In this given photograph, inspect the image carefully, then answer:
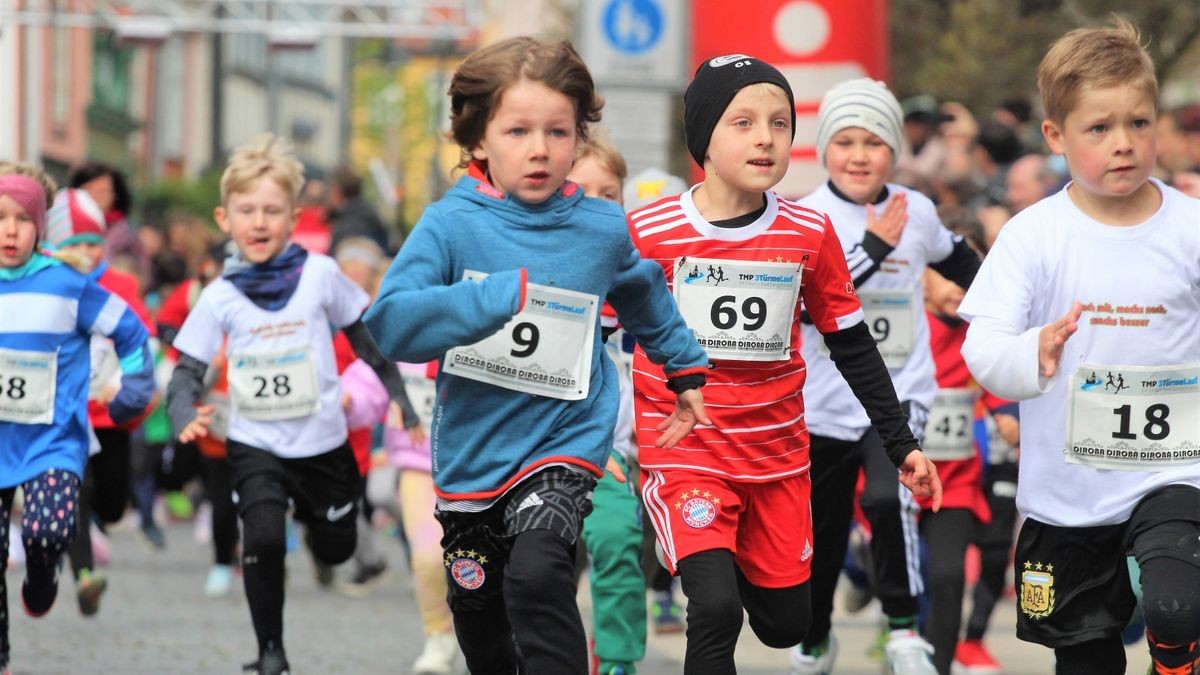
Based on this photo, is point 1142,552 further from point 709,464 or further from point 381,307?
point 381,307

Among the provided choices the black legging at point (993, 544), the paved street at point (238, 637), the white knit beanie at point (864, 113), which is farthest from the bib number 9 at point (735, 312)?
the black legging at point (993, 544)

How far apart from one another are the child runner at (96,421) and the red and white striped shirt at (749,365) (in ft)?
11.5

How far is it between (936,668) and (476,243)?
3053 millimetres

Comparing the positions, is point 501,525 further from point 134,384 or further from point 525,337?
point 134,384

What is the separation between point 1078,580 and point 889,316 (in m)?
2.09

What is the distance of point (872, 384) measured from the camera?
606 centimetres

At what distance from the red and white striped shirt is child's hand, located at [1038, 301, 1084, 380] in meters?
0.99

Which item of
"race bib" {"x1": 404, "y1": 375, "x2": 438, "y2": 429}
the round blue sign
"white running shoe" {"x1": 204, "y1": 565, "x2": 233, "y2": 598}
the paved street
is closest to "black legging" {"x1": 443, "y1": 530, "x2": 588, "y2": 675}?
the paved street

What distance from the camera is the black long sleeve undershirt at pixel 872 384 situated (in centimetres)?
591

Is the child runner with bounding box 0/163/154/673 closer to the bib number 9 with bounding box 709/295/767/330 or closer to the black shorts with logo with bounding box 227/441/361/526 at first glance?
the black shorts with logo with bounding box 227/441/361/526

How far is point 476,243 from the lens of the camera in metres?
5.42

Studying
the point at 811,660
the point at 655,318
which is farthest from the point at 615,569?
the point at 655,318

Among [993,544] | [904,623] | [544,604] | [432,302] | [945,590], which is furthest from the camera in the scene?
[993,544]

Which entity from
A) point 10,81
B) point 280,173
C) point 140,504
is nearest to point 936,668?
point 280,173
